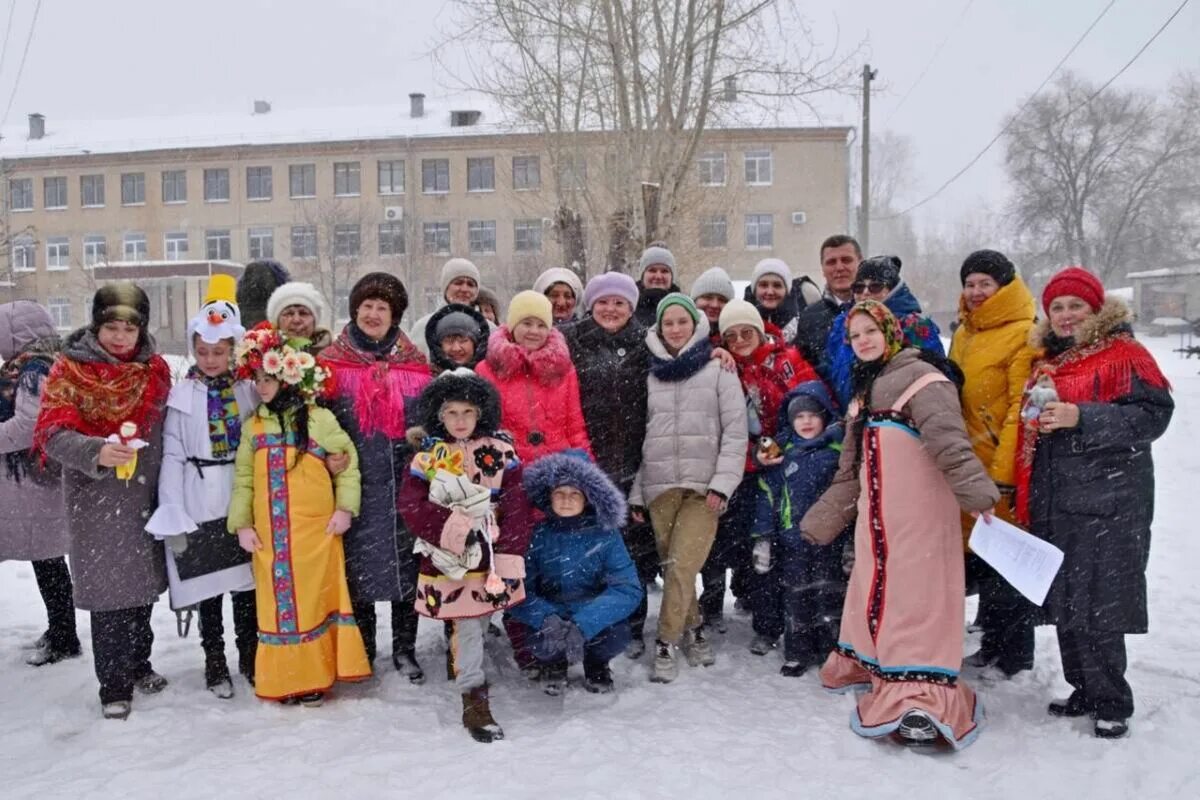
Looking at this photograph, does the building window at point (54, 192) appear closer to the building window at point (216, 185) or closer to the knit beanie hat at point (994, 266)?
the building window at point (216, 185)

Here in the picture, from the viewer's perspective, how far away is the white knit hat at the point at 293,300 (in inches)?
178

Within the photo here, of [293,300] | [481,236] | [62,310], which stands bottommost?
[293,300]

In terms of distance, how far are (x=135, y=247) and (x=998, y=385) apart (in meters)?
48.2

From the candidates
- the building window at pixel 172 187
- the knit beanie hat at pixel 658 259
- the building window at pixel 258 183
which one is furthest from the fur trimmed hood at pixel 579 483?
the building window at pixel 172 187

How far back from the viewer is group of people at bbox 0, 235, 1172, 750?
391cm

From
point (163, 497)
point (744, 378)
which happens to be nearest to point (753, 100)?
point (744, 378)

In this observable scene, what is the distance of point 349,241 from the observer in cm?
3900

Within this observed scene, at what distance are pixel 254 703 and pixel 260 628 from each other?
0.40m

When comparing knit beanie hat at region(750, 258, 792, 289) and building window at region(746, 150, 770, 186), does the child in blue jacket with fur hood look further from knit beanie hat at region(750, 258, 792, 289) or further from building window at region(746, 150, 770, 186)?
building window at region(746, 150, 770, 186)

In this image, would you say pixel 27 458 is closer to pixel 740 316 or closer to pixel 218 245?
pixel 740 316

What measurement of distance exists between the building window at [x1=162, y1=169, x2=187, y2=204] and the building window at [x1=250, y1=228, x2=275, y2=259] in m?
4.08

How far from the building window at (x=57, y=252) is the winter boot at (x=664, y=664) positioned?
163 ft

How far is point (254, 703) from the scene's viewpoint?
4316mm

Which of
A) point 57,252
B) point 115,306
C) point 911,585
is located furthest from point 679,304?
point 57,252
